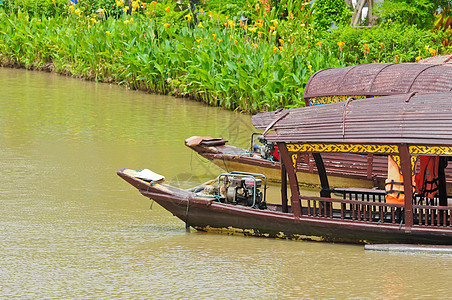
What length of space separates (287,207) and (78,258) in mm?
2488

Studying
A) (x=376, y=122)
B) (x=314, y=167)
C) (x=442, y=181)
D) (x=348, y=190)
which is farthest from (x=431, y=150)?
(x=314, y=167)

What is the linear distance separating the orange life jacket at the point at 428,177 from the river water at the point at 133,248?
48.3 inches

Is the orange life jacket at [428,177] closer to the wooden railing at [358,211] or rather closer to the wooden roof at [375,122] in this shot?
the wooden railing at [358,211]

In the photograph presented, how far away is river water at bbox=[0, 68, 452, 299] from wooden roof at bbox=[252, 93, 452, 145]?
1273 mm

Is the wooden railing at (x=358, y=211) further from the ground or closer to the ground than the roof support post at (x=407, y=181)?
closer to the ground

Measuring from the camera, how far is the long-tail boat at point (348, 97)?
11.9 m

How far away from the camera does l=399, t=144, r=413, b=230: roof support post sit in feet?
27.1

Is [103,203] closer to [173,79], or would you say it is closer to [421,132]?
[421,132]

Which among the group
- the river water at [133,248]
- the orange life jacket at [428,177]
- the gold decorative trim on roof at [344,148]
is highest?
the gold decorative trim on roof at [344,148]

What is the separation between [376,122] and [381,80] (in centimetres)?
401

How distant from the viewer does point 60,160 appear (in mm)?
13570

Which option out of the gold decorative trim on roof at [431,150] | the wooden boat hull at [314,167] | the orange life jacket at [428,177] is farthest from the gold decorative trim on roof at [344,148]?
the wooden boat hull at [314,167]

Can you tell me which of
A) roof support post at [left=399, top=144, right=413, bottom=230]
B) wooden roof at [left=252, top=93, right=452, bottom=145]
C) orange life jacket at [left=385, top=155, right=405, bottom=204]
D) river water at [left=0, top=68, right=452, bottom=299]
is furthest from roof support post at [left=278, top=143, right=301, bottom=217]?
roof support post at [left=399, top=144, right=413, bottom=230]

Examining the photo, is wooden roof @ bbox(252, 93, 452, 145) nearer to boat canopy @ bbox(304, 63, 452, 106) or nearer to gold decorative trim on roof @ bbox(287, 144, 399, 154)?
gold decorative trim on roof @ bbox(287, 144, 399, 154)
